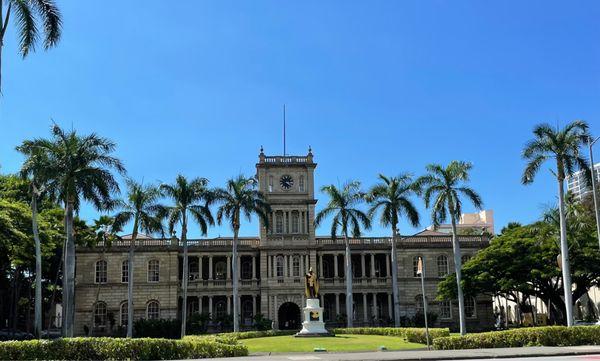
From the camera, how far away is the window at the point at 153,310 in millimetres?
60094

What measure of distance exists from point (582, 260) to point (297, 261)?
25.6m

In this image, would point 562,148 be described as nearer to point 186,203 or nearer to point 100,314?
point 186,203

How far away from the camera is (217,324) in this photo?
5869 centimetres

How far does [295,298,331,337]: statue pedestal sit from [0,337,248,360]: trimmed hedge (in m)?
20.2

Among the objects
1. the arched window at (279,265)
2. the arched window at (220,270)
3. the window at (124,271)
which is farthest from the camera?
the arched window at (220,270)

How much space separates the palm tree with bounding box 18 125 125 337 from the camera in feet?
107

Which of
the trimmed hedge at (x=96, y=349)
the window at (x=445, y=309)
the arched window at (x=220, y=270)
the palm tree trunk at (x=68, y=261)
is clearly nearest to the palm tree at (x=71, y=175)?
the palm tree trunk at (x=68, y=261)

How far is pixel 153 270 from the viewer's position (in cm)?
6072

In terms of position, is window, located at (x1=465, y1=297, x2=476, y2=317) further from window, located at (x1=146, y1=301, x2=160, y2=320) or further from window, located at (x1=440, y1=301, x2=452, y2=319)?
window, located at (x1=146, y1=301, x2=160, y2=320)

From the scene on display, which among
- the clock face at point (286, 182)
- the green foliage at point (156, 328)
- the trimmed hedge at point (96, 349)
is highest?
the clock face at point (286, 182)

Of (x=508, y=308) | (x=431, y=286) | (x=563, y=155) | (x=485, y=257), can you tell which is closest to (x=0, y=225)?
(x=563, y=155)

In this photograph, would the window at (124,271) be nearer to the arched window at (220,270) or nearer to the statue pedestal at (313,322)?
the arched window at (220,270)

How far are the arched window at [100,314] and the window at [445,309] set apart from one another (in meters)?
31.9

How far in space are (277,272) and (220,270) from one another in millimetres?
7142
